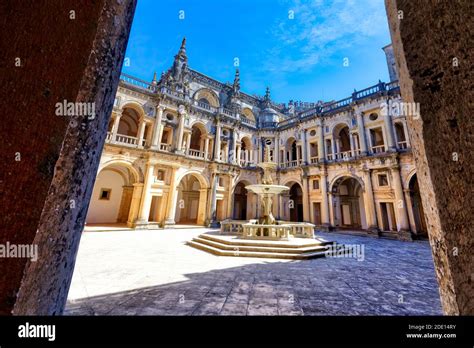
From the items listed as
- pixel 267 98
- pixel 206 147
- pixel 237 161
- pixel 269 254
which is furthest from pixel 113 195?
pixel 267 98

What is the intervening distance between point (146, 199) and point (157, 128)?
5.89 meters

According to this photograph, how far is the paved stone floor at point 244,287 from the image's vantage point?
3.04m

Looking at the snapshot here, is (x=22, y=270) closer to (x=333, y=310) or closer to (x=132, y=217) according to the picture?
(x=333, y=310)

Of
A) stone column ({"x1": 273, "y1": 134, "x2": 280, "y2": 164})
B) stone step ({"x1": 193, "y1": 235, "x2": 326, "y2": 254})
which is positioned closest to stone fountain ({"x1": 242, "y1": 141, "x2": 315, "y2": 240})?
stone step ({"x1": 193, "y1": 235, "x2": 326, "y2": 254})

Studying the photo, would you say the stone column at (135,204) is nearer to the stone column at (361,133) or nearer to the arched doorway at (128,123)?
the arched doorway at (128,123)

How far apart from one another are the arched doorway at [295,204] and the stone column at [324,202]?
403 cm

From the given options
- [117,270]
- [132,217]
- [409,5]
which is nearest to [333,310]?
[409,5]

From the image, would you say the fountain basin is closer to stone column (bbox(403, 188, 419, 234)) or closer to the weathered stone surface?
the weathered stone surface

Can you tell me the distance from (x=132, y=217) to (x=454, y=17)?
16.7m

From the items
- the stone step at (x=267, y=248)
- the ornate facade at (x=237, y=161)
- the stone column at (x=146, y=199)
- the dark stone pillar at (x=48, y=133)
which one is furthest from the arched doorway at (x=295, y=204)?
the dark stone pillar at (x=48, y=133)

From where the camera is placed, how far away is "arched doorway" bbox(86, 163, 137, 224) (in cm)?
1609

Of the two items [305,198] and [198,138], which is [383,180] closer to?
[305,198]

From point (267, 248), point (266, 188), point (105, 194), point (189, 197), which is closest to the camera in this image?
point (267, 248)

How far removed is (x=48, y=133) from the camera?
107 centimetres
